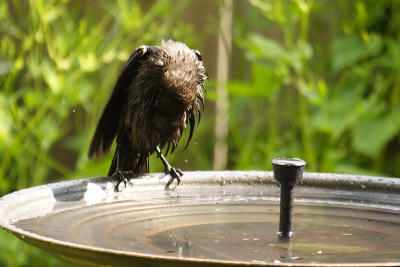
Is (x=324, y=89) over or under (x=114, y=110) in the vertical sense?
over

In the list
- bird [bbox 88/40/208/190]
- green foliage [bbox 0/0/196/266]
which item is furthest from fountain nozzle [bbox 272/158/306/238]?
green foliage [bbox 0/0/196/266]

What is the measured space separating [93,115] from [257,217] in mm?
2609

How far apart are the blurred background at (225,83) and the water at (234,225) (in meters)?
1.57

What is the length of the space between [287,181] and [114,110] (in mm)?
1253

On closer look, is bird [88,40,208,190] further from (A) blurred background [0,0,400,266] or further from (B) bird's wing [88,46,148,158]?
(A) blurred background [0,0,400,266]

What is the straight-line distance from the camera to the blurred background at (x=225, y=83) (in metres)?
4.02

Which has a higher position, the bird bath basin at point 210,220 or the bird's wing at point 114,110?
the bird's wing at point 114,110

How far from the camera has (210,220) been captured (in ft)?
6.82

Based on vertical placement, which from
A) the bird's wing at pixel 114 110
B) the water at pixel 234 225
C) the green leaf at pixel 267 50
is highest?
the green leaf at pixel 267 50

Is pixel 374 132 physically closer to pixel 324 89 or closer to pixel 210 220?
pixel 324 89

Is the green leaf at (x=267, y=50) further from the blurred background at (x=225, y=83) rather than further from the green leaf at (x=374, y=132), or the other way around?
the green leaf at (x=374, y=132)

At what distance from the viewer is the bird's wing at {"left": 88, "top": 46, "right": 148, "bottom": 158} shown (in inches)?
114

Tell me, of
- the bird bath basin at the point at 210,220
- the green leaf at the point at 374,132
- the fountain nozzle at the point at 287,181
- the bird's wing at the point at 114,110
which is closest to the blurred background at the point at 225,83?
the green leaf at the point at 374,132

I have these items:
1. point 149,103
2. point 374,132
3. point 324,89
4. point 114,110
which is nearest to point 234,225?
point 149,103
